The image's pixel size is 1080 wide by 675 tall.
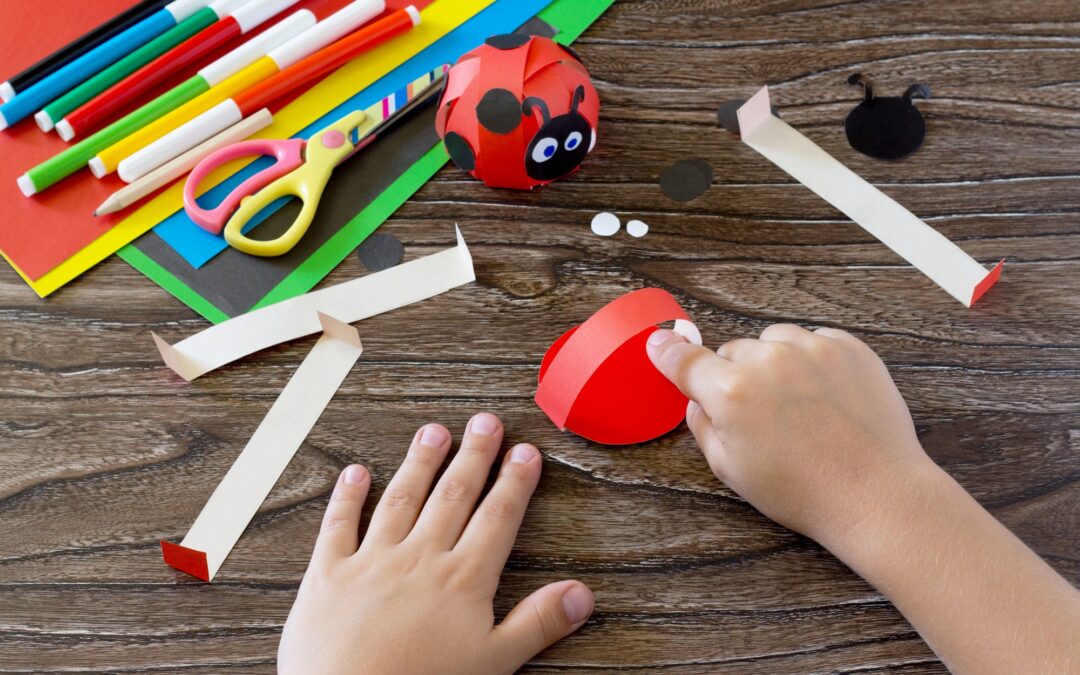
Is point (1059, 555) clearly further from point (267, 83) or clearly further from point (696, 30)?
Result: point (267, 83)

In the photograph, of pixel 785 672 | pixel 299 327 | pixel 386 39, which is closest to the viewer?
pixel 785 672

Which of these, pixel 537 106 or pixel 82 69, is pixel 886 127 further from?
pixel 82 69

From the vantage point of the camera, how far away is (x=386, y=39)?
78 cm

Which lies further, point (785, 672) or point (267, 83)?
point (267, 83)

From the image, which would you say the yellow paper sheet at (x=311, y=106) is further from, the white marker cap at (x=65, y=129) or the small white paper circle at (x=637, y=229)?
the small white paper circle at (x=637, y=229)

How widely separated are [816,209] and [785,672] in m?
0.34

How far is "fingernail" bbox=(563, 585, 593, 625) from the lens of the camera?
0.53m

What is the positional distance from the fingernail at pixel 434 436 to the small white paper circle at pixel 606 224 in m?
0.20

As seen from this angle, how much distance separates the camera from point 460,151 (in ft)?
2.20

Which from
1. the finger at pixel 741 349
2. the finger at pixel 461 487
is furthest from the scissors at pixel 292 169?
the finger at pixel 741 349

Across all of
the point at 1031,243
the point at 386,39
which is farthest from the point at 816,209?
the point at 386,39

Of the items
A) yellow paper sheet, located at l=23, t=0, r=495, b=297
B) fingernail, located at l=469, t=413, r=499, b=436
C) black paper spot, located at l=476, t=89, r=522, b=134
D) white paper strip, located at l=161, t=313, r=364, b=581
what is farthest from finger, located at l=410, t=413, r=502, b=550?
yellow paper sheet, located at l=23, t=0, r=495, b=297

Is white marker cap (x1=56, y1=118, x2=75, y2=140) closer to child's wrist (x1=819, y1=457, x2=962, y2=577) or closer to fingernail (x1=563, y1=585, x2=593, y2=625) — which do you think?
fingernail (x1=563, y1=585, x2=593, y2=625)

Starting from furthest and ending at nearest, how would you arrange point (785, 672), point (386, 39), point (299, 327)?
point (386, 39) < point (299, 327) < point (785, 672)
